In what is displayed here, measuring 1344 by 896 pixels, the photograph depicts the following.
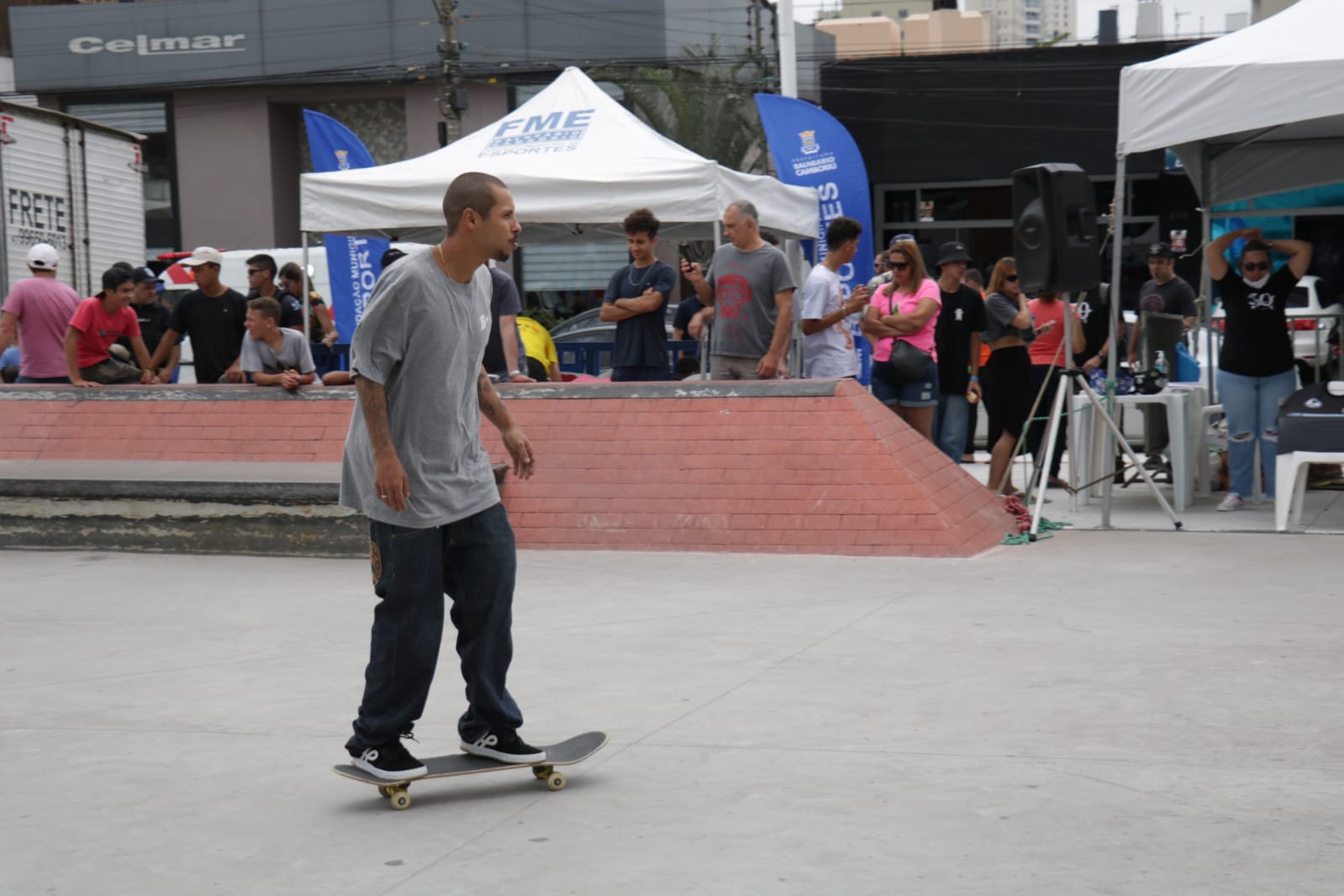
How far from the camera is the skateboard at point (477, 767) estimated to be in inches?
167

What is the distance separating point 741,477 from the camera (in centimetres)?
911

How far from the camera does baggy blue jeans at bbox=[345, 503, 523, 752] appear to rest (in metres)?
4.25

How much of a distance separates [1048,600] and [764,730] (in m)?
2.75

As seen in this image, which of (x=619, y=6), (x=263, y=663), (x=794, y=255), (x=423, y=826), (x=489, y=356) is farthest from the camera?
(x=619, y=6)

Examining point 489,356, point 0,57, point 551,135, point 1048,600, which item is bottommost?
point 1048,600

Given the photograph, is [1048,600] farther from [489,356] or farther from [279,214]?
[279,214]

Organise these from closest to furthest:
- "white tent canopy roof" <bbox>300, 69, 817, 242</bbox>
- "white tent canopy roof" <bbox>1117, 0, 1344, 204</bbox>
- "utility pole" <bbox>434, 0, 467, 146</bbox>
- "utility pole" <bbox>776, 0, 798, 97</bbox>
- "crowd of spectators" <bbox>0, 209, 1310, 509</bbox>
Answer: "white tent canopy roof" <bbox>1117, 0, 1344, 204</bbox> < "crowd of spectators" <bbox>0, 209, 1310, 509</bbox> < "white tent canopy roof" <bbox>300, 69, 817, 242</bbox> < "utility pole" <bbox>776, 0, 798, 97</bbox> < "utility pole" <bbox>434, 0, 467, 146</bbox>

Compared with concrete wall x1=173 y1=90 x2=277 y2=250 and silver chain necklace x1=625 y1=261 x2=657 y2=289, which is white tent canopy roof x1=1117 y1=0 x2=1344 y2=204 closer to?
silver chain necklace x1=625 y1=261 x2=657 y2=289

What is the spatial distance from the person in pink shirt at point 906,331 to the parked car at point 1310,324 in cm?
233

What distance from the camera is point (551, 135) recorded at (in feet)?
42.1

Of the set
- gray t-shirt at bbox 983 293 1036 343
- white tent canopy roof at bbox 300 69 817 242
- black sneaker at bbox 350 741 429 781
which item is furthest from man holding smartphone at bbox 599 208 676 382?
black sneaker at bbox 350 741 429 781

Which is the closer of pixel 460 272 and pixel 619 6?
pixel 460 272

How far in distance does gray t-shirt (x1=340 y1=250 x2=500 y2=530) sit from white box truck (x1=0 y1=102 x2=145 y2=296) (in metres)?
11.8

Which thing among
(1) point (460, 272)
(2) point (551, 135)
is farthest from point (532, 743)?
(2) point (551, 135)
